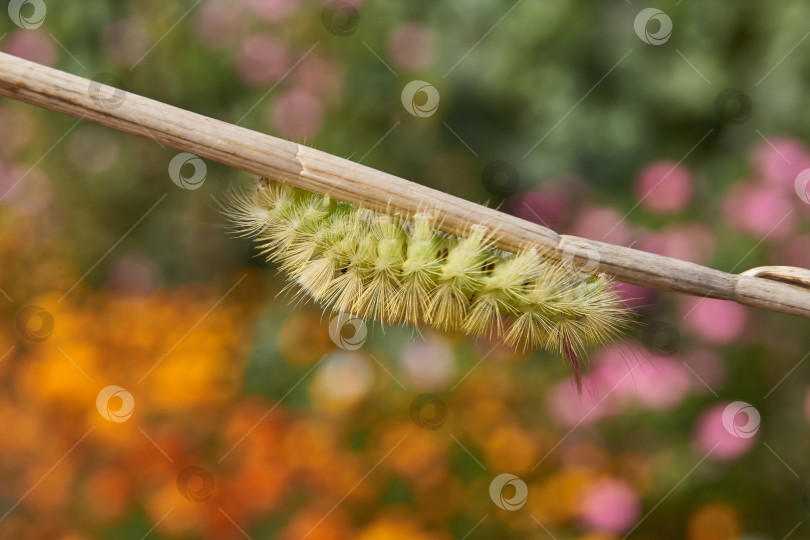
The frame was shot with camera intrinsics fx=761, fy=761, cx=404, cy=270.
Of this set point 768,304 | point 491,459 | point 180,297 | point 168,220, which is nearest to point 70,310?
point 180,297

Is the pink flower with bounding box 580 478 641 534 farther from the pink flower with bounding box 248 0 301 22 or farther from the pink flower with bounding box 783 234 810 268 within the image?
the pink flower with bounding box 248 0 301 22

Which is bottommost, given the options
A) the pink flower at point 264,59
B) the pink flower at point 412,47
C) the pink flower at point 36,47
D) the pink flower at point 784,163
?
the pink flower at point 36,47

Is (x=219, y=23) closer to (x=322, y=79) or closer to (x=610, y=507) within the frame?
(x=322, y=79)
